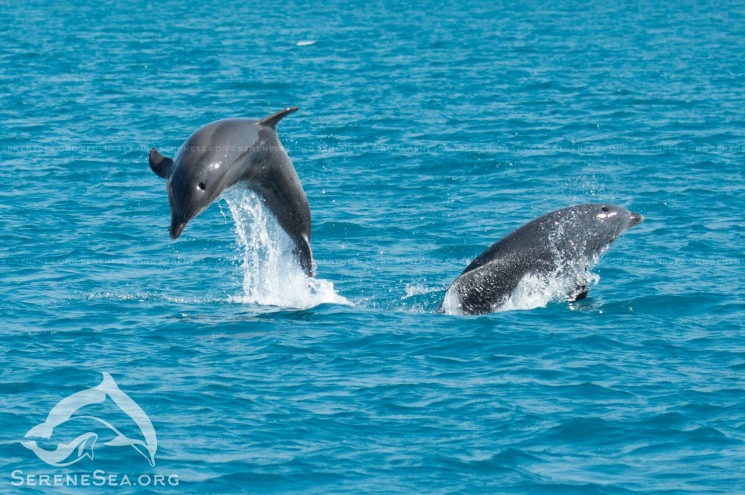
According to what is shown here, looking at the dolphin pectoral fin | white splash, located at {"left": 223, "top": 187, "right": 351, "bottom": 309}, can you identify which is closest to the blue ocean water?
white splash, located at {"left": 223, "top": 187, "right": 351, "bottom": 309}

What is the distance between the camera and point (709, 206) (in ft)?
97.0

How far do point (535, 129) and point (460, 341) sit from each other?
22.2 m

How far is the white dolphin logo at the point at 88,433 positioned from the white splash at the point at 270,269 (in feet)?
14.7

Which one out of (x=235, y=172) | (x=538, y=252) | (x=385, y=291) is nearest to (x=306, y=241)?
(x=235, y=172)

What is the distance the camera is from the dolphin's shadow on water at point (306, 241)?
1879cm

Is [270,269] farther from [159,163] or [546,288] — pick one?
[546,288]

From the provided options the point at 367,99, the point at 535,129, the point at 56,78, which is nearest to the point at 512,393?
the point at 535,129

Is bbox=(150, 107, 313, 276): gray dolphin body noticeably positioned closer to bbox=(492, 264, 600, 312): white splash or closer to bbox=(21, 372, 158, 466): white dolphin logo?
bbox=(21, 372, 158, 466): white dolphin logo

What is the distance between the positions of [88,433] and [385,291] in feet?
27.8

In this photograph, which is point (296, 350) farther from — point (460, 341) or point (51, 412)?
point (51, 412)

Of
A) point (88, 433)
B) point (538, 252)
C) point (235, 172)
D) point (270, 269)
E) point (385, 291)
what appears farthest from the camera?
point (385, 291)

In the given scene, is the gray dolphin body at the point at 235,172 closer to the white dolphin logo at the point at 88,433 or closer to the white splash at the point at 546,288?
the white dolphin logo at the point at 88,433

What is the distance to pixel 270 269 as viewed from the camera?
22172 mm

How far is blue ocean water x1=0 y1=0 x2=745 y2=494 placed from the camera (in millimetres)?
15125
